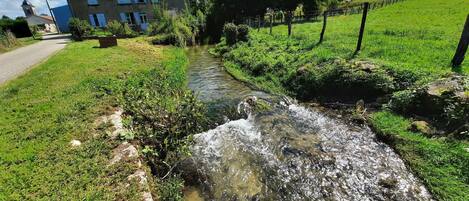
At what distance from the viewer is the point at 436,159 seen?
17.6 ft

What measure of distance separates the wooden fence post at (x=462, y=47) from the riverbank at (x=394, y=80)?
7.7 inches

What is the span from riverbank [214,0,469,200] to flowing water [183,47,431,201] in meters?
0.51

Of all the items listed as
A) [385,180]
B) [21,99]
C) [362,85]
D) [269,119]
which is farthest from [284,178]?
[21,99]

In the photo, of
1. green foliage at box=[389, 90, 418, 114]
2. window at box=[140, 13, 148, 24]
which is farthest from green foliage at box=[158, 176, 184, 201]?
window at box=[140, 13, 148, 24]

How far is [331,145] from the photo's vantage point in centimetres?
670

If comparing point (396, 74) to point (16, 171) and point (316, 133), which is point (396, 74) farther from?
point (16, 171)

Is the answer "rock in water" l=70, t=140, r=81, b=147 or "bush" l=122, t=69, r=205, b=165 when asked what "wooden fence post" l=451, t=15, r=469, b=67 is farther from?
"rock in water" l=70, t=140, r=81, b=147

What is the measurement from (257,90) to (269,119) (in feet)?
9.74

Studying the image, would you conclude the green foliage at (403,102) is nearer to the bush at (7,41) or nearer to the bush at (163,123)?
the bush at (163,123)

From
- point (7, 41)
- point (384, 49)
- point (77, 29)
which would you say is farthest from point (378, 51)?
point (77, 29)

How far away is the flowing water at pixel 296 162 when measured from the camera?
17.3 ft

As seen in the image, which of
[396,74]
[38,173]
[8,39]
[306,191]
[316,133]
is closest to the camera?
[38,173]

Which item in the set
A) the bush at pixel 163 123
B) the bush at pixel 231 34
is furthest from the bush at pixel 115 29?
the bush at pixel 163 123

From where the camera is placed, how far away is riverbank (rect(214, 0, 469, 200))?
5.39m
